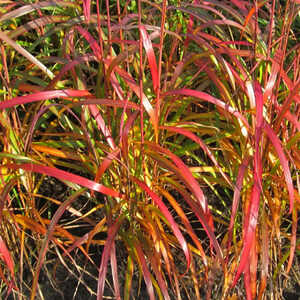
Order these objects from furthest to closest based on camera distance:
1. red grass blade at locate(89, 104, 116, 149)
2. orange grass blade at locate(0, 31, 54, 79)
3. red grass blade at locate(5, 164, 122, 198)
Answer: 1. red grass blade at locate(89, 104, 116, 149)
2. red grass blade at locate(5, 164, 122, 198)
3. orange grass blade at locate(0, 31, 54, 79)

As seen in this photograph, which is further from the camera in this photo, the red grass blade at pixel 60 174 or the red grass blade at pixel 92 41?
the red grass blade at pixel 92 41

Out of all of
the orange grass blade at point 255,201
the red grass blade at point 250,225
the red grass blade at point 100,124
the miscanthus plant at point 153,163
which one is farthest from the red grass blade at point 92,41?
the red grass blade at point 250,225

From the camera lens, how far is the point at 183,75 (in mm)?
1543

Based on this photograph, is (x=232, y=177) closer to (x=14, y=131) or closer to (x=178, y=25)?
(x=178, y=25)

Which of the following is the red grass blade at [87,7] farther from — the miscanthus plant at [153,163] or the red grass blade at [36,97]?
the red grass blade at [36,97]

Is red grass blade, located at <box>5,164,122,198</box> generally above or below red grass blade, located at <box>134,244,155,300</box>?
above

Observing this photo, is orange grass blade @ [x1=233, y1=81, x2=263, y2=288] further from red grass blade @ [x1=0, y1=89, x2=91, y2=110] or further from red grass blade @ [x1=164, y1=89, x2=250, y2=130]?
red grass blade @ [x1=0, y1=89, x2=91, y2=110]

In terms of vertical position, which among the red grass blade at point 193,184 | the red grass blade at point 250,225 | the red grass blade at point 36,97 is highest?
the red grass blade at point 36,97

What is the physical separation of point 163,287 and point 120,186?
1.01ft

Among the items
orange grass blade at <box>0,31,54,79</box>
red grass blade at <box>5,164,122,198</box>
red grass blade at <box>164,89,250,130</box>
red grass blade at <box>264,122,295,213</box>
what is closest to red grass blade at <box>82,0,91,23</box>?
orange grass blade at <box>0,31,54,79</box>

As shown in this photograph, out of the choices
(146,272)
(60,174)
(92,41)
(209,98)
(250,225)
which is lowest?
(146,272)

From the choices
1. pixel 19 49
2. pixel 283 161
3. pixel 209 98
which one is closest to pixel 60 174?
pixel 19 49

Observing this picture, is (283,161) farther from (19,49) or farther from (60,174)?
(19,49)

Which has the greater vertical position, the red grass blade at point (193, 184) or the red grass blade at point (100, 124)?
the red grass blade at point (100, 124)
